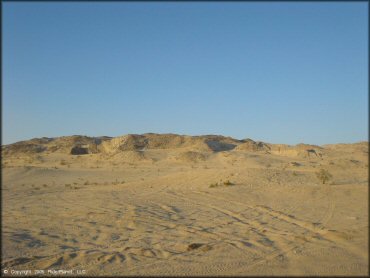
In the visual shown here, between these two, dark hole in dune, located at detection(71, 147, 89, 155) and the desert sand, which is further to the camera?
dark hole in dune, located at detection(71, 147, 89, 155)

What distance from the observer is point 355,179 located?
16.0 metres

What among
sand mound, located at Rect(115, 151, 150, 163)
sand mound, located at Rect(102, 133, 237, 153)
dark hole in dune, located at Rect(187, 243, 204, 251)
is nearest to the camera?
dark hole in dune, located at Rect(187, 243, 204, 251)

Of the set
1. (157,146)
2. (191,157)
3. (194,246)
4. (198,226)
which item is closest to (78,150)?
(157,146)

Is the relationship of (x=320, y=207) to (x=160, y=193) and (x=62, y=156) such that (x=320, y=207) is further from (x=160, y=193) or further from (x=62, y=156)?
(x=62, y=156)

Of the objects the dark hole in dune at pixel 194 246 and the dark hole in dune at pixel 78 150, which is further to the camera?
the dark hole in dune at pixel 78 150

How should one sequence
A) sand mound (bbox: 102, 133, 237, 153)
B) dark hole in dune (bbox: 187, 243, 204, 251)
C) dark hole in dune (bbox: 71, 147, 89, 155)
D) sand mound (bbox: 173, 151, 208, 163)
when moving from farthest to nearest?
1. sand mound (bbox: 102, 133, 237, 153)
2. dark hole in dune (bbox: 71, 147, 89, 155)
3. sand mound (bbox: 173, 151, 208, 163)
4. dark hole in dune (bbox: 187, 243, 204, 251)

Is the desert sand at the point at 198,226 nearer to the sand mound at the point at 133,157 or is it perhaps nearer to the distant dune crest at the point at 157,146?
the sand mound at the point at 133,157

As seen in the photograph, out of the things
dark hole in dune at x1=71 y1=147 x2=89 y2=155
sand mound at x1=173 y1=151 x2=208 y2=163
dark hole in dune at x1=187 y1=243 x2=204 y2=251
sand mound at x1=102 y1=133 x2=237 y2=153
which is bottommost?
dark hole in dune at x1=187 y1=243 x2=204 y2=251

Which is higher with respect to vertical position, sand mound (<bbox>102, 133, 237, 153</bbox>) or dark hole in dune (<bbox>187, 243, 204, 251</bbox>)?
sand mound (<bbox>102, 133, 237, 153</bbox>)

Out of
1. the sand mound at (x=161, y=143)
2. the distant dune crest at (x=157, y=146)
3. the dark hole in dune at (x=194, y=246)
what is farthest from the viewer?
the sand mound at (x=161, y=143)

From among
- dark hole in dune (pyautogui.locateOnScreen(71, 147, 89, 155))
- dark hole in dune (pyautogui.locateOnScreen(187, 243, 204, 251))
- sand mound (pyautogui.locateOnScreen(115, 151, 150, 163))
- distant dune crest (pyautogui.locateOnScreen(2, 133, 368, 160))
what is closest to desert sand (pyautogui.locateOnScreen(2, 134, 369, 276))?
dark hole in dune (pyautogui.locateOnScreen(187, 243, 204, 251))

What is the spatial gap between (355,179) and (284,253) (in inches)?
393

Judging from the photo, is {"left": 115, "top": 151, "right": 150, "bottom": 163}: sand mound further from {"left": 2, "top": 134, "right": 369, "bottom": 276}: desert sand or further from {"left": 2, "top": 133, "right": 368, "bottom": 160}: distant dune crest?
{"left": 2, "top": 134, "right": 369, "bottom": 276}: desert sand

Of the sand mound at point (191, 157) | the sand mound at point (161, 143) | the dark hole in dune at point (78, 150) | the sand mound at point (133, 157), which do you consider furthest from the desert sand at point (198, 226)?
the sand mound at point (161, 143)
